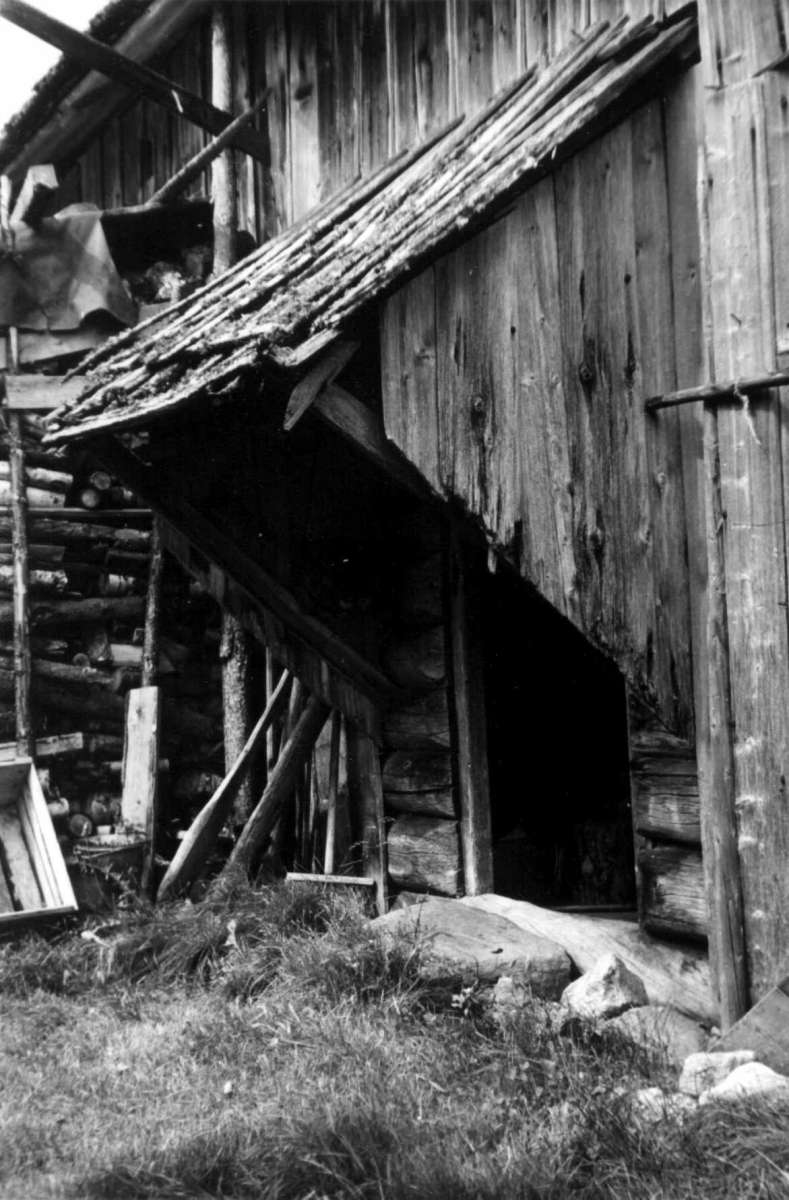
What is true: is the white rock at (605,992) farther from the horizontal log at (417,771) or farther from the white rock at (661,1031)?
the horizontal log at (417,771)

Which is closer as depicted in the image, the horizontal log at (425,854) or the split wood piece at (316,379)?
the split wood piece at (316,379)

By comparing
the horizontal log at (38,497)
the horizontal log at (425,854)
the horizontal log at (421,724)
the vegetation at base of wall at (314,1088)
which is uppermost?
the horizontal log at (38,497)

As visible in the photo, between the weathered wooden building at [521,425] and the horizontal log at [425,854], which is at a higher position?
the weathered wooden building at [521,425]

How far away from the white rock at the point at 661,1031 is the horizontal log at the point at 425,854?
5.67 ft

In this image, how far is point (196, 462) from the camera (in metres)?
6.16

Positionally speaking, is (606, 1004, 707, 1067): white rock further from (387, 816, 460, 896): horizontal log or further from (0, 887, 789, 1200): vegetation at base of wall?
(387, 816, 460, 896): horizontal log

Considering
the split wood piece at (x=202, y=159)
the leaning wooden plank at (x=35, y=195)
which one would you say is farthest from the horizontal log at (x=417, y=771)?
the leaning wooden plank at (x=35, y=195)

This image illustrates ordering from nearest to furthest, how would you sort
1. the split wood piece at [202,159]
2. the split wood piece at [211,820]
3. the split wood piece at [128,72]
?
the split wood piece at [211,820], the split wood piece at [128,72], the split wood piece at [202,159]

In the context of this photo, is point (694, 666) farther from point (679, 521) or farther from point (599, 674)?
point (599, 674)

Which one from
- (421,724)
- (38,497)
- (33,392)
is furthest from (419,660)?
(33,392)

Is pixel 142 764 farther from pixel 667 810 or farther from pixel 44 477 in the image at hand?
pixel 667 810

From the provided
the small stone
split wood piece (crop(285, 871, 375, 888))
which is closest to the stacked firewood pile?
split wood piece (crop(285, 871, 375, 888))

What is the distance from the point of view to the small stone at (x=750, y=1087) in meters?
3.44

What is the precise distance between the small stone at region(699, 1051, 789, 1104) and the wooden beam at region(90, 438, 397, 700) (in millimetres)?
2975
